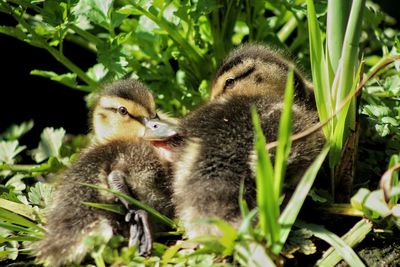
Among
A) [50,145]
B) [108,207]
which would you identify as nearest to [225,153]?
[108,207]

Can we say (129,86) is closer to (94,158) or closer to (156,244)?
(94,158)

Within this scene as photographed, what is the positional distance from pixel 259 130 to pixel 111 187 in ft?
2.00

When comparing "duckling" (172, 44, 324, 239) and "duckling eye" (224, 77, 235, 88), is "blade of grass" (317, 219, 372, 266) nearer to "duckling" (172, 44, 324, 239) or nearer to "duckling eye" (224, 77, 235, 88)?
"duckling" (172, 44, 324, 239)

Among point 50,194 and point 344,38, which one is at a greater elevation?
point 344,38

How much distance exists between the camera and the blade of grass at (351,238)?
2.23 metres

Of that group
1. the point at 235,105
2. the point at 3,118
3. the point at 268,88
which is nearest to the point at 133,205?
the point at 235,105

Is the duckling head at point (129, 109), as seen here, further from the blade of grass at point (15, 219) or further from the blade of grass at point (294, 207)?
the blade of grass at point (294, 207)

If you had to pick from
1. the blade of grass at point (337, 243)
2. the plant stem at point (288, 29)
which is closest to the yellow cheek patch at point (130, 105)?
the blade of grass at point (337, 243)

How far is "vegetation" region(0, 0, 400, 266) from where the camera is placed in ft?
6.82

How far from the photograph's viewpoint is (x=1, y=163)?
3.07 m

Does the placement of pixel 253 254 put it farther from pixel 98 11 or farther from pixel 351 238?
pixel 98 11

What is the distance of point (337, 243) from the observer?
2.23 meters

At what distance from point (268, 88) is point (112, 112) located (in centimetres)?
62

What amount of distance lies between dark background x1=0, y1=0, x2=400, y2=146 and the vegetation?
22.4 inches
